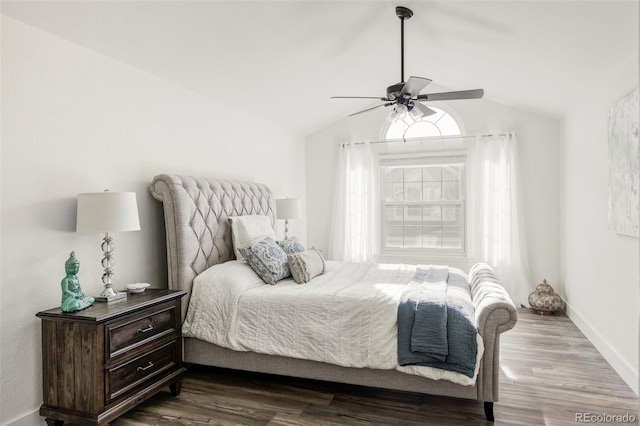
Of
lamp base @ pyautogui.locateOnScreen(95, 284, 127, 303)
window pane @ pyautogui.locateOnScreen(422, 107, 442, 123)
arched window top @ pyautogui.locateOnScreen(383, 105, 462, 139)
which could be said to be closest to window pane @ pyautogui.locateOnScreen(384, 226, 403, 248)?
arched window top @ pyautogui.locateOnScreen(383, 105, 462, 139)

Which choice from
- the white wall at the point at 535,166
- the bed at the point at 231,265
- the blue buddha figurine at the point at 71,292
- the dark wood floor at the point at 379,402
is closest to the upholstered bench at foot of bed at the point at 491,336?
the bed at the point at 231,265

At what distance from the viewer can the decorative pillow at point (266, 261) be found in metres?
3.34

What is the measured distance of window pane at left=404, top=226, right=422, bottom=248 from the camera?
19.5ft

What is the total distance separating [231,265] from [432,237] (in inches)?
133

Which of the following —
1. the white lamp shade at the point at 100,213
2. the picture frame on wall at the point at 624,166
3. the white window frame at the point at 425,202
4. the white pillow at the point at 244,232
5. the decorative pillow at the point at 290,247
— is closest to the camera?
the white lamp shade at the point at 100,213

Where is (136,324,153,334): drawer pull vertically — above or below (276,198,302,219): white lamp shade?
below

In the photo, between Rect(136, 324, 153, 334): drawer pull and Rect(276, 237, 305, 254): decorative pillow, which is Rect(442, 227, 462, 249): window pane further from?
Rect(136, 324, 153, 334): drawer pull

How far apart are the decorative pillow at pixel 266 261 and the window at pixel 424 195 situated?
282 cm

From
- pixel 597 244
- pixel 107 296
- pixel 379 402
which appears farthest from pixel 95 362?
pixel 597 244

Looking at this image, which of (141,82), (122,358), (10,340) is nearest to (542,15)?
(141,82)

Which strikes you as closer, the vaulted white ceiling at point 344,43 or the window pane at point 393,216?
the vaulted white ceiling at point 344,43

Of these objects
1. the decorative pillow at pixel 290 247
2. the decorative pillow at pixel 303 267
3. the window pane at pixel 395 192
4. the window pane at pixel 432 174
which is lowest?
the decorative pillow at pixel 303 267

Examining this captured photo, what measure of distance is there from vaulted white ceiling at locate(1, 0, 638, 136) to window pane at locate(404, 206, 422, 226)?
1765mm

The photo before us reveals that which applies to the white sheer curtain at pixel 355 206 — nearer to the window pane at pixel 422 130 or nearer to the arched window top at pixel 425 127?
the arched window top at pixel 425 127
